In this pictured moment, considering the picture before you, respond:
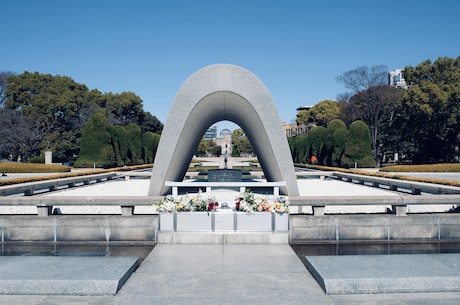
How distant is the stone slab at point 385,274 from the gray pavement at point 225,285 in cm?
9

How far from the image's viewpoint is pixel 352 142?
99.5 feet

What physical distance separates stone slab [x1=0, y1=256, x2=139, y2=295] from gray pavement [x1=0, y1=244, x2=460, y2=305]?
0.10 metres

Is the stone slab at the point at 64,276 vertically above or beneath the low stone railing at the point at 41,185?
beneath

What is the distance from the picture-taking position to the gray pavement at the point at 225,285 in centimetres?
462

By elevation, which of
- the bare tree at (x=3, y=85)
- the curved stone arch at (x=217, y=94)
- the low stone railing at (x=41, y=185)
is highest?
the bare tree at (x=3, y=85)

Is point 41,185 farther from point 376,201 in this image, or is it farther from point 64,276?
point 376,201

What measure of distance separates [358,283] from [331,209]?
701 cm

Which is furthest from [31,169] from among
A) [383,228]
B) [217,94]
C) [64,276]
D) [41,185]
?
[383,228]

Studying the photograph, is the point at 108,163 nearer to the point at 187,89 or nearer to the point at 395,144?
the point at 187,89

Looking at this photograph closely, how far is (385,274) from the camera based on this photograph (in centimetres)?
516

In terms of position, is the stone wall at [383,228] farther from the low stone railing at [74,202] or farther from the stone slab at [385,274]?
the low stone railing at [74,202]

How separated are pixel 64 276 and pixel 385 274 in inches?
177

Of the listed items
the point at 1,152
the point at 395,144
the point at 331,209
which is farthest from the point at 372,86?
the point at 1,152

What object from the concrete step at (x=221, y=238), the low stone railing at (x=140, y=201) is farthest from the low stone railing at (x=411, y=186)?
the concrete step at (x=221, y=238)
